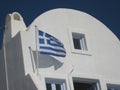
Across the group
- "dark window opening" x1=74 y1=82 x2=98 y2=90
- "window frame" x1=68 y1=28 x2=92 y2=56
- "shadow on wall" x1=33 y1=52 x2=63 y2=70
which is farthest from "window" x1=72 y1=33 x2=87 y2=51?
"shadow on wall" x1=33 y1=52 x2=63 y2=70

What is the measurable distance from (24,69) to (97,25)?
6069 mm

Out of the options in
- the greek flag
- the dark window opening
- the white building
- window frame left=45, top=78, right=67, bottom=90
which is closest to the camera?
the white building

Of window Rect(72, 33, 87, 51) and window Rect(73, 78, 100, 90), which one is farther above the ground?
window Rect(72, 33, 87, 51)

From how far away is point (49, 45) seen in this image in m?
15.1

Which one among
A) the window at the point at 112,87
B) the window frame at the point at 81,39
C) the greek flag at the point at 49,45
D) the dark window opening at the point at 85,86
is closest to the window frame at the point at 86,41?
the window frame at the point at 81,39

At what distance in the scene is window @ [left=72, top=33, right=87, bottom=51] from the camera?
17152 millimetres

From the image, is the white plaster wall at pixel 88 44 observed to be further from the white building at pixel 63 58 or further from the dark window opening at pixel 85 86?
the dark window opening at pixel 85 86

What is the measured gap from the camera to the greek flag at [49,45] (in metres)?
14.9

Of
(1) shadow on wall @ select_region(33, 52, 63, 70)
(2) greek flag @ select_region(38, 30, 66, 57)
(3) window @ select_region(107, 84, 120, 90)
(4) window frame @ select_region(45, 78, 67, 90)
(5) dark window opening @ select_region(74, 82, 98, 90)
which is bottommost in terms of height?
(3) window @ select_region(107, 84, 120, 90)

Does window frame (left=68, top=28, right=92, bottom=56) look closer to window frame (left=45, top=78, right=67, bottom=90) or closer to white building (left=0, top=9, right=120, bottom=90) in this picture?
white building (left=0, top=9, right=120, bottom=90)

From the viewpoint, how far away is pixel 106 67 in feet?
56.3

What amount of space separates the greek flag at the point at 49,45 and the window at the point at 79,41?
1846 mm

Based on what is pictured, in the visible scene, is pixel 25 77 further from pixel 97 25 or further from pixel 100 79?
pixel 97 25

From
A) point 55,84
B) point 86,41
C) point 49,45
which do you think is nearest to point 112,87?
point 86,41
